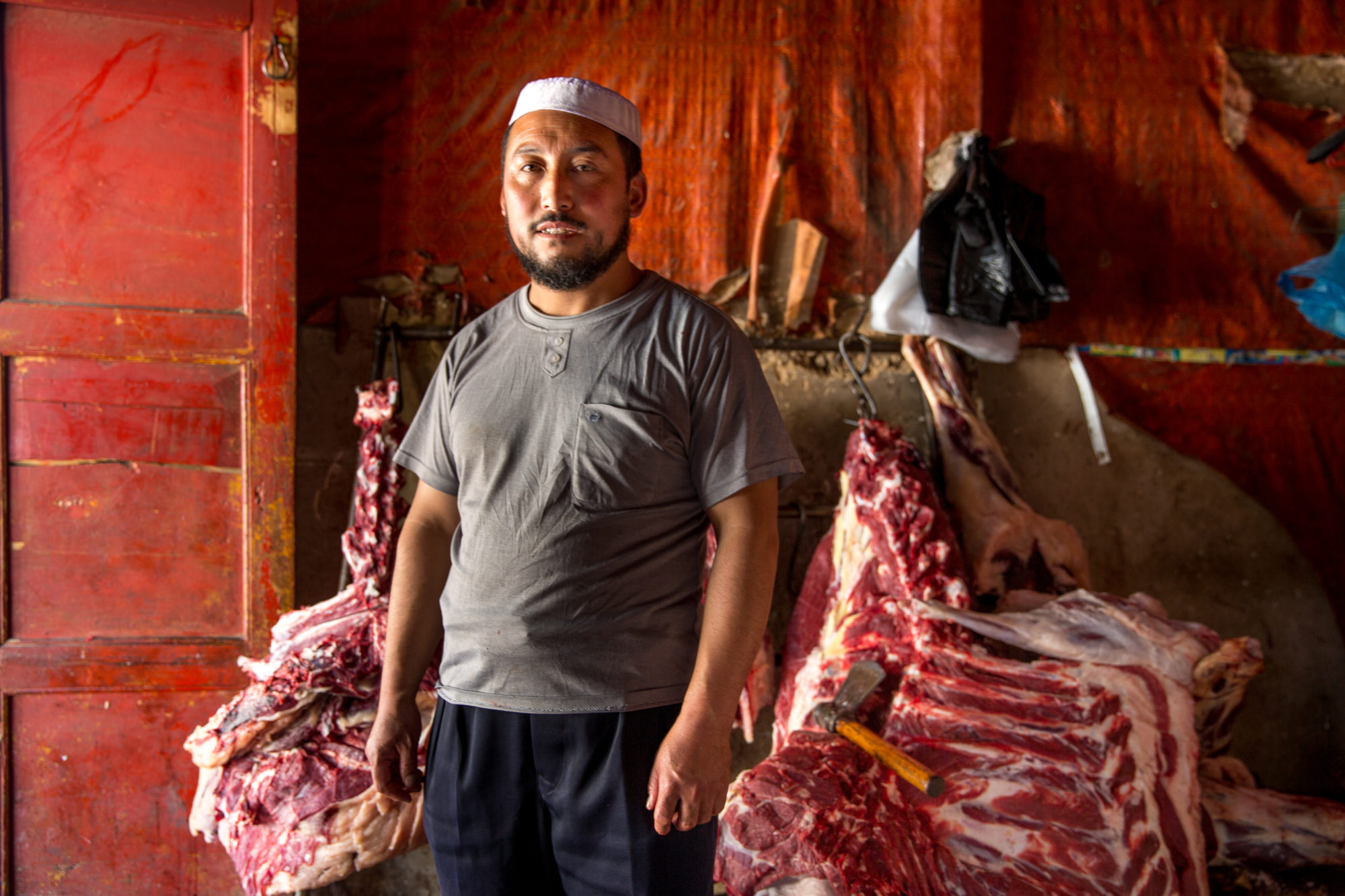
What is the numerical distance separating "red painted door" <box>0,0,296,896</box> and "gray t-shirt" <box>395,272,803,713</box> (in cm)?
130

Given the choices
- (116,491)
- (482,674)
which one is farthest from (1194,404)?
(116,491)

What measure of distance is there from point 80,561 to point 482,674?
1715 millimetres

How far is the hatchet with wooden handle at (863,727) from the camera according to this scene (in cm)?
191

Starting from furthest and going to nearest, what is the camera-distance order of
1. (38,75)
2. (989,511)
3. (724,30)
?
(724,30) → (989,511) → (38,75)

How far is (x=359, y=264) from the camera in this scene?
9.21 ft

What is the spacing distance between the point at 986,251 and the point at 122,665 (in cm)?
296

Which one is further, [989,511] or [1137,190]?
[1137,190]

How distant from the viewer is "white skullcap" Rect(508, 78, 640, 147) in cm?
159

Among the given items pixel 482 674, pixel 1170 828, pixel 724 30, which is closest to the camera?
pixel 482 674

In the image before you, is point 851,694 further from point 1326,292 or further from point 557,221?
point 1326,292

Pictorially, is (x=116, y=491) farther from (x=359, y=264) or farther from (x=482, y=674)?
(x=482, y=674)

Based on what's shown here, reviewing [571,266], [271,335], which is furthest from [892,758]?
[271,335]

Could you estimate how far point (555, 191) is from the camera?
1558mm

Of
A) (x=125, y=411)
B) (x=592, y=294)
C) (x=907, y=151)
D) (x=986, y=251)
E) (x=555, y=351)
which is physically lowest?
(x=125, y=411)
